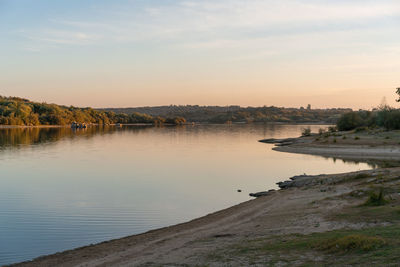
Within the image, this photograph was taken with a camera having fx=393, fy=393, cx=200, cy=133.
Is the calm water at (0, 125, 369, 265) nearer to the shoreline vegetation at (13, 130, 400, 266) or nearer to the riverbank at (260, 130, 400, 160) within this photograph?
the shoreline vegetation at (13, 130, 400, 266)

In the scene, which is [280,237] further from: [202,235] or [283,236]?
[202,235]

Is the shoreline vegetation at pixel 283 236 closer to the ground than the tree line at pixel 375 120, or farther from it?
closer to the ground

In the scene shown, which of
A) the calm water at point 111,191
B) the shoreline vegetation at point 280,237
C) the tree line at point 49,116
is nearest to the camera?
the shoreline vegetation at point 280,237

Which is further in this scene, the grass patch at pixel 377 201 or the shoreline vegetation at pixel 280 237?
the grass patch at pixel 377 201

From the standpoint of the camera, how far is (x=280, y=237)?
954 cm

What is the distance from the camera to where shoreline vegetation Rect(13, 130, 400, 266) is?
757cm

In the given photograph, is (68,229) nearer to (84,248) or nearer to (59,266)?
(84,248)

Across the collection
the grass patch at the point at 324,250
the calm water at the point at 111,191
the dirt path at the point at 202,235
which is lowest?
the calm water at the point at 111,191

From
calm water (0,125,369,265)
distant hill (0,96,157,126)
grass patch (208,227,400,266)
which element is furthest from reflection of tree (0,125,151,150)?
grass patch (208,227,400,266)

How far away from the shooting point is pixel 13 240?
12.7 m

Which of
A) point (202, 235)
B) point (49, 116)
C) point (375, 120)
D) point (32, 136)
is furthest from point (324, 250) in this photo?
point (49, 116)

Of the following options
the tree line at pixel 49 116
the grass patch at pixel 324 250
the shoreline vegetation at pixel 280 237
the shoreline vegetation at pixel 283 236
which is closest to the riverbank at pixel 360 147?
the shoreline vegetation at pixel 283 236

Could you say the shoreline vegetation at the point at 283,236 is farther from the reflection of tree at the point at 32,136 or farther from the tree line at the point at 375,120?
the reflection of tree at the point at 32,136

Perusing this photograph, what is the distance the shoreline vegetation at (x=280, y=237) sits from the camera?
7.57 m
